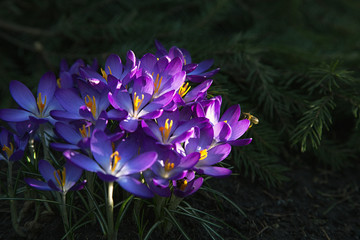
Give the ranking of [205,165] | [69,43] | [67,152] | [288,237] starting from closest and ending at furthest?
1. [67,152]
2. [205,165]
3. [288,237]
4. [69,43]

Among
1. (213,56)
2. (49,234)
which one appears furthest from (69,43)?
(49,234)

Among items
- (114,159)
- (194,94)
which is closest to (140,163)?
(114,159)

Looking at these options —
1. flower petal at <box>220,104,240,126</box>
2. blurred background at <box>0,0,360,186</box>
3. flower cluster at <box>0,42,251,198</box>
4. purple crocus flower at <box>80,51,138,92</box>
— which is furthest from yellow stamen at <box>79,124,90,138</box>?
blurred background at <box>0,0,360,186</box>

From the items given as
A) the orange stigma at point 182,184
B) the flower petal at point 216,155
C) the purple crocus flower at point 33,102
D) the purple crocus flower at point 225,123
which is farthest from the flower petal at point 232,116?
the purple crocus flower at point 33,102

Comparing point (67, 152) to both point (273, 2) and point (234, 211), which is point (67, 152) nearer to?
point (234, 211)

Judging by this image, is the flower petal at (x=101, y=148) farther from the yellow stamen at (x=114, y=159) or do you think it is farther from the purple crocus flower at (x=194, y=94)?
the purple crocus flower at (x=194, y=94)

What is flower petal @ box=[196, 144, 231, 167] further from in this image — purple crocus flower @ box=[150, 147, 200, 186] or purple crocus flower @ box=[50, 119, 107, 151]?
purple crocus flower @ box=[50, 119, 107, 151]

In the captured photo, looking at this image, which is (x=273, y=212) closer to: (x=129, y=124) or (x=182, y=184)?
(x=182, y=184)
